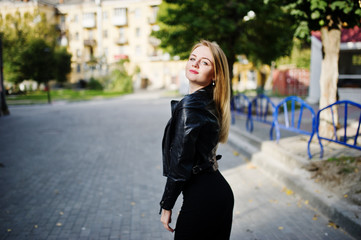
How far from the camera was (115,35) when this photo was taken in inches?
2090

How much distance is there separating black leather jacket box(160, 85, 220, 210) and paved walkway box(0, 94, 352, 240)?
6.67 ft

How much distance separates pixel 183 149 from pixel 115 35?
180 feet

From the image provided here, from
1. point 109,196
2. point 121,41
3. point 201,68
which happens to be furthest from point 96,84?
point 201,68

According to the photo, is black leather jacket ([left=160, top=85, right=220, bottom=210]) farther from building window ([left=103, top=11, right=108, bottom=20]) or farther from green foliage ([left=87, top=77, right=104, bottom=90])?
building window ([left=103, top=11, right=108, bottom=20])

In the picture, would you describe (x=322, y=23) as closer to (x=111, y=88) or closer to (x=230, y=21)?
(x=230, y=21)

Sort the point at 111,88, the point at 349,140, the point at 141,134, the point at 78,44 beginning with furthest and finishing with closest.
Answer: the point at 78,44 → the point at 111,88 → the point at 141,134 → the point at 349,140

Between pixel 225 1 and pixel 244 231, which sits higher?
pixel 225 1

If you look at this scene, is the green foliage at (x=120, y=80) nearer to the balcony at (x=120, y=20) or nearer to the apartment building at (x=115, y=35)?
the apartment building at (x=115, y=35)

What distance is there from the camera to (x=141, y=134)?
35.3 ft

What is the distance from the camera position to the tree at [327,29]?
6.73 meters

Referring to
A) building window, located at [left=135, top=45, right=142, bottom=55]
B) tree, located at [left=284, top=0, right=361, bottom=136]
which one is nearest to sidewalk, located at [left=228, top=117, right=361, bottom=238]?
tree, located at [left=284, top=0, right=361, bottom=136]

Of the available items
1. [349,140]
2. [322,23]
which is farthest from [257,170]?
[322,23]

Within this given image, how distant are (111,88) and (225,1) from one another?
100 feet

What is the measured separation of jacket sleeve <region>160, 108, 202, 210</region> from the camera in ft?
5.82
